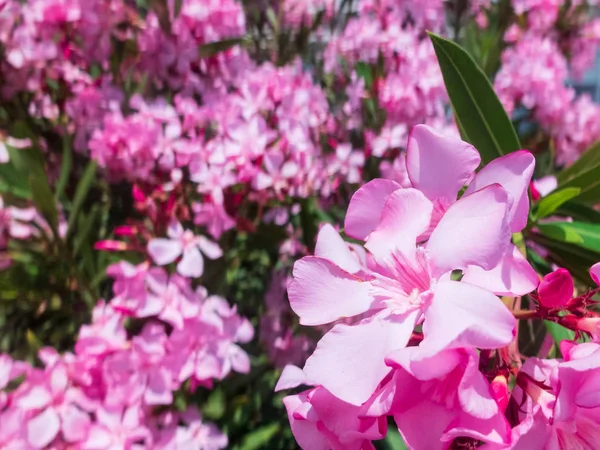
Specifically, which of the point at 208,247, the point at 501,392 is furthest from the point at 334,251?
the point at 208,247

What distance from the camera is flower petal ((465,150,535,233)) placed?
1.09ft

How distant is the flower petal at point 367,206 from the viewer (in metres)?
0.36

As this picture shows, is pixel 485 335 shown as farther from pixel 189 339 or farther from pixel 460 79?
pixel 189 339

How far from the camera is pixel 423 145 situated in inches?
14.2

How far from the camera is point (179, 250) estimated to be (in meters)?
0.81

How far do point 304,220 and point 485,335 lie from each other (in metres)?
Result: 0.81

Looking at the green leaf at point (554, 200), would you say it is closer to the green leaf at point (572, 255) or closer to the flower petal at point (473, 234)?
the green leaf at point (572, 255)

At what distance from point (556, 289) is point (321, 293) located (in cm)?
15

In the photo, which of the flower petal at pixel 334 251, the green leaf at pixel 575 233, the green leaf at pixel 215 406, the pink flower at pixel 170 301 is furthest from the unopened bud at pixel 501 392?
the green leaf at pixel 215 406

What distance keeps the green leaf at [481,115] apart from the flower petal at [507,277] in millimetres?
273

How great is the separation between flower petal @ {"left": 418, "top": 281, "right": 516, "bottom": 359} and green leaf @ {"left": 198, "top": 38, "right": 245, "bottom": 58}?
0.82 m

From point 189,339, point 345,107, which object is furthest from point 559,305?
point 345,107

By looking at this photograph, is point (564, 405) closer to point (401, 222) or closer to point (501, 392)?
point (501, 392)

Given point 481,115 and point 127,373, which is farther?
point 127,373
